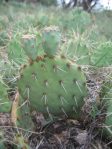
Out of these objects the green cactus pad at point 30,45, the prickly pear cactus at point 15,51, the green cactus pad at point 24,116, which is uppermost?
the green cactus pad at point 30,45

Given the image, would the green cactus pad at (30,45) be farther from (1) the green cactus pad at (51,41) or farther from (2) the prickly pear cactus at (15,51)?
(2) the prickly pear cactus at (15,51)

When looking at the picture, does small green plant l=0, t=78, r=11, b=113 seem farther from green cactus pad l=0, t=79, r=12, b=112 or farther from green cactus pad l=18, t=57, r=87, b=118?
green cactus pad l=18, t=57, r=87, b=118

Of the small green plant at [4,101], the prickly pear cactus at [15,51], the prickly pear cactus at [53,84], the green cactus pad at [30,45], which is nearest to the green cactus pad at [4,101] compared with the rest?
the small green plant at [4,101]

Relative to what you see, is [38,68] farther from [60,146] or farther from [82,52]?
[82,52]

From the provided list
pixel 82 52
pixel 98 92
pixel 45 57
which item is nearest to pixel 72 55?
pixel 82 52

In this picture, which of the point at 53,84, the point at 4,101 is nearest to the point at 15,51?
the point at 4,101

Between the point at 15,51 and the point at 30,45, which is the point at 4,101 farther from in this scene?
the point at 15,51

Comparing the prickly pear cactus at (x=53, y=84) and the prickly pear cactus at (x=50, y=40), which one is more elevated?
the prickly pear cactus at (x=50, y=40)

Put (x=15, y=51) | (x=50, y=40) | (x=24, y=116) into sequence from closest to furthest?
(x=50, y=40), (x=24, y=116), (x=15, y=51)
